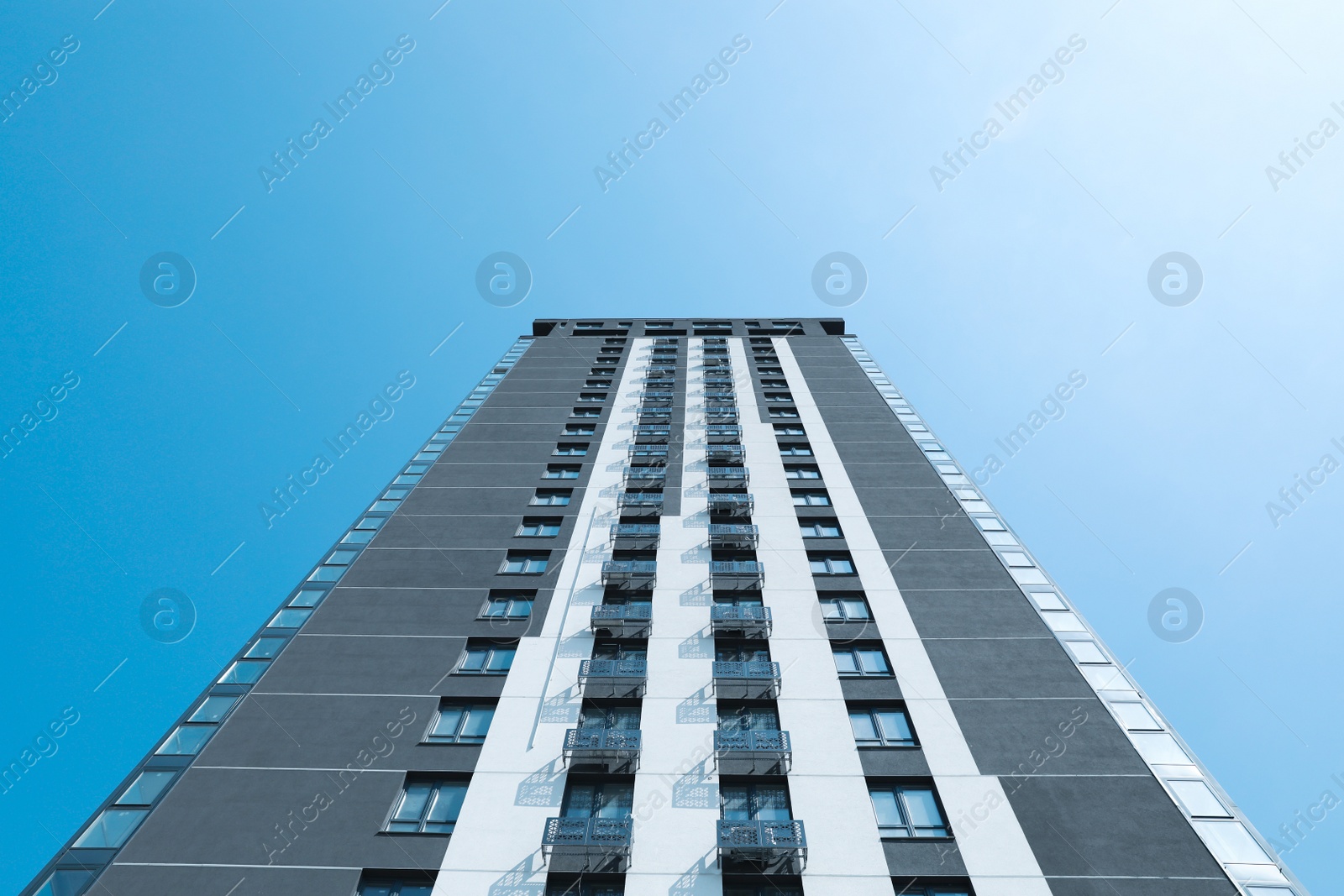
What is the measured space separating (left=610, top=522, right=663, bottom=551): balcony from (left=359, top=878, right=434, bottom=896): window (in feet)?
46.5

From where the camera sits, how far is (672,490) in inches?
1356

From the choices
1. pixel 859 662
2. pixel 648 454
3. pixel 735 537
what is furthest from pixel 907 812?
pixel 648 454

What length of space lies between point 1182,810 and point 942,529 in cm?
1329

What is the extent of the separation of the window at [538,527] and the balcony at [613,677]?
8.58 meters

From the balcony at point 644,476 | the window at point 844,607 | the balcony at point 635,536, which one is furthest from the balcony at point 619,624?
the balcony at point 644,476

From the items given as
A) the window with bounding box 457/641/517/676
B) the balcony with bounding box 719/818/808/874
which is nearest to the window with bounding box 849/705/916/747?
the balcony with bounding box 719/818/808/874

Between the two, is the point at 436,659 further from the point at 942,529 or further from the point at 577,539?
the point at 942,529

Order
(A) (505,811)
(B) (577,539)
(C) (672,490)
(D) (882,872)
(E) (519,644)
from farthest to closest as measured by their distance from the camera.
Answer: (C) (672,490), (B) (577,539), (E) (519,644), (A) (505,811), (D) (882,872)

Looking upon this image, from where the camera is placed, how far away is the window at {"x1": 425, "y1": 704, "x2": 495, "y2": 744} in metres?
22.3

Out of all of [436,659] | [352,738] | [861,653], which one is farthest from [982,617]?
[352,738]

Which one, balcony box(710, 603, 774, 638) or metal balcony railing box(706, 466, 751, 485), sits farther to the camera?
metal balcony railing box(706, 466, 751, 485)

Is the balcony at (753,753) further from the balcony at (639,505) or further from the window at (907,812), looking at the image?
the balcony at (639,505)

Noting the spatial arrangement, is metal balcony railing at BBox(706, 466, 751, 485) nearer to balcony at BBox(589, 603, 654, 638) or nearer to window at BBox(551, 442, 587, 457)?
window at BBox(551, 442, 587, 457)

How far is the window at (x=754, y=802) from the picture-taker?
19703 mm
